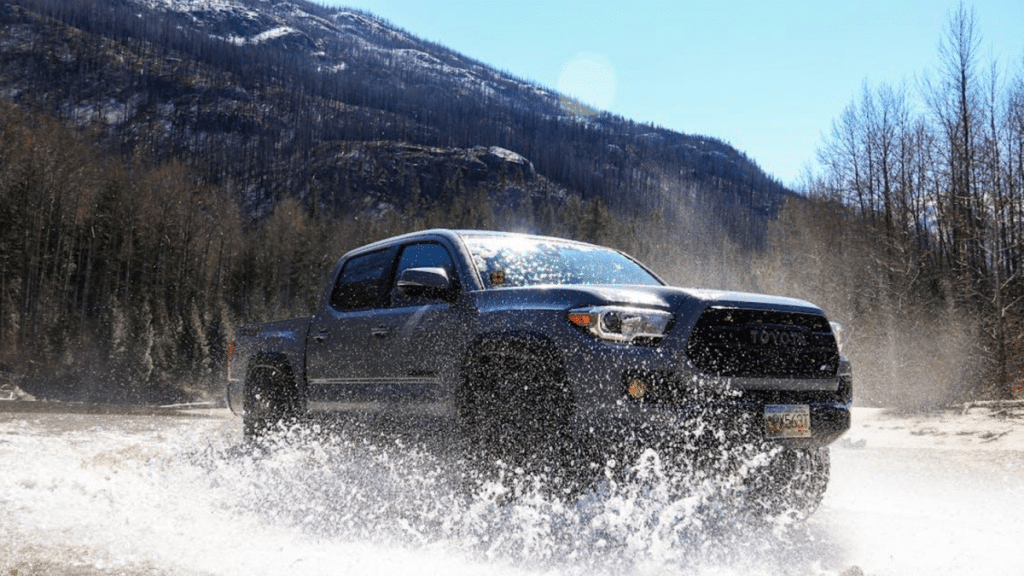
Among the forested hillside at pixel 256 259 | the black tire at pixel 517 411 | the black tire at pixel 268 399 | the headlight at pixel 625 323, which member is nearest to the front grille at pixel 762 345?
the headlight at pixel 625 323

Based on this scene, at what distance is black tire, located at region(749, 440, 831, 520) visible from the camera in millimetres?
4848

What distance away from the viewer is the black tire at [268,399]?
6562 millimetres

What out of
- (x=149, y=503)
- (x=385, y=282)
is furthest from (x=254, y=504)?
(x=385, y=282)

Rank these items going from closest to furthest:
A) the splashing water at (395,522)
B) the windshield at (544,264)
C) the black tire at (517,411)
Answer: the splashing water at (395,522), the black tire at (517,411), the windshield at (544,264)

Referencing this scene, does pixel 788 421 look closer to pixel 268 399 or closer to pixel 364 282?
pixel 364 282

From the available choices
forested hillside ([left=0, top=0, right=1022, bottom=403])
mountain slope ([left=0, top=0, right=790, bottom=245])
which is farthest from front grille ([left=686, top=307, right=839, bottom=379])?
mountain slope ([left=0, top=0, right=790, bottom=245])

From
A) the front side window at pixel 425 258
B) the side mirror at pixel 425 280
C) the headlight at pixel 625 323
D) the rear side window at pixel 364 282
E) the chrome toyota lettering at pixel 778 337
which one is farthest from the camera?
the rear side window at pixel 364 282

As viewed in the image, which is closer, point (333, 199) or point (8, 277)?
point (8, 277)

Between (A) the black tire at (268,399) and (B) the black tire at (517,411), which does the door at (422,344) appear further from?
(A) the black tire at (268,399)

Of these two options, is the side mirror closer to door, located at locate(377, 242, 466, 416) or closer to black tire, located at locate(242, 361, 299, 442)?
door, located at locate(377, 242, 466, 416)

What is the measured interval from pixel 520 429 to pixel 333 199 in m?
149

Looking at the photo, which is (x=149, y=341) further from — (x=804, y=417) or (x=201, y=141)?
(x=201, y=141)

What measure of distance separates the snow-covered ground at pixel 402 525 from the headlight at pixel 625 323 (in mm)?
781

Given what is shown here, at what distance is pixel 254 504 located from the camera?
5.08 metres
